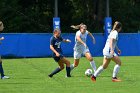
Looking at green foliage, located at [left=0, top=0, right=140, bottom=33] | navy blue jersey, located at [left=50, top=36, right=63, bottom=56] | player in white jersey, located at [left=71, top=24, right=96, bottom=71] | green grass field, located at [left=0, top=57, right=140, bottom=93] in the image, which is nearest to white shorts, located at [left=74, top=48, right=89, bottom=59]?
player in white jersey, located at [left=71, top=24, right=96, bottom=71]

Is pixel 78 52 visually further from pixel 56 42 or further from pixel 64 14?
pixel 64 14

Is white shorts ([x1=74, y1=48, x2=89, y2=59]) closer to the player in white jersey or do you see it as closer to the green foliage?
the player in white jersey

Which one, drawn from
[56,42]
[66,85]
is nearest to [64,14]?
[56,42]

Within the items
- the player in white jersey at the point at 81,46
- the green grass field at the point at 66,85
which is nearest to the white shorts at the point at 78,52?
the player in white jersey at the point at 81,46

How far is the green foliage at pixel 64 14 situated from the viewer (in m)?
48.3

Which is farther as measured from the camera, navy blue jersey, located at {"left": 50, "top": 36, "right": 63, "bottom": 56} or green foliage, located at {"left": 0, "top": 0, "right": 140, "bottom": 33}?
green foliage, located at {"left": 0, "top": 0, "right": 140, "bottom": 33}

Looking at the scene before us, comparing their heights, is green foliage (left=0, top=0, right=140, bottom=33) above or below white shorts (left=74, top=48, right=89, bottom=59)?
below

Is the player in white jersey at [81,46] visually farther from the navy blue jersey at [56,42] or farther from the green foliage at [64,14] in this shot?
the green foliage at [64,14]

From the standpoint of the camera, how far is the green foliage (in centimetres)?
4831

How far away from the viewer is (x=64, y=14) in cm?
5162

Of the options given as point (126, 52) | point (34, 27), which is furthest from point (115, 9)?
point (126, 52)

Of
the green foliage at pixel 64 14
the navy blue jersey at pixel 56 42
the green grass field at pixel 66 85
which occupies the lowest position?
the green foliage at pixel 64 14

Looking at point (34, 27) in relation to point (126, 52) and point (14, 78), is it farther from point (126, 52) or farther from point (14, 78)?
point (14, 78)

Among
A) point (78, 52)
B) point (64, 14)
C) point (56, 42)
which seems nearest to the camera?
point (56, 42)
